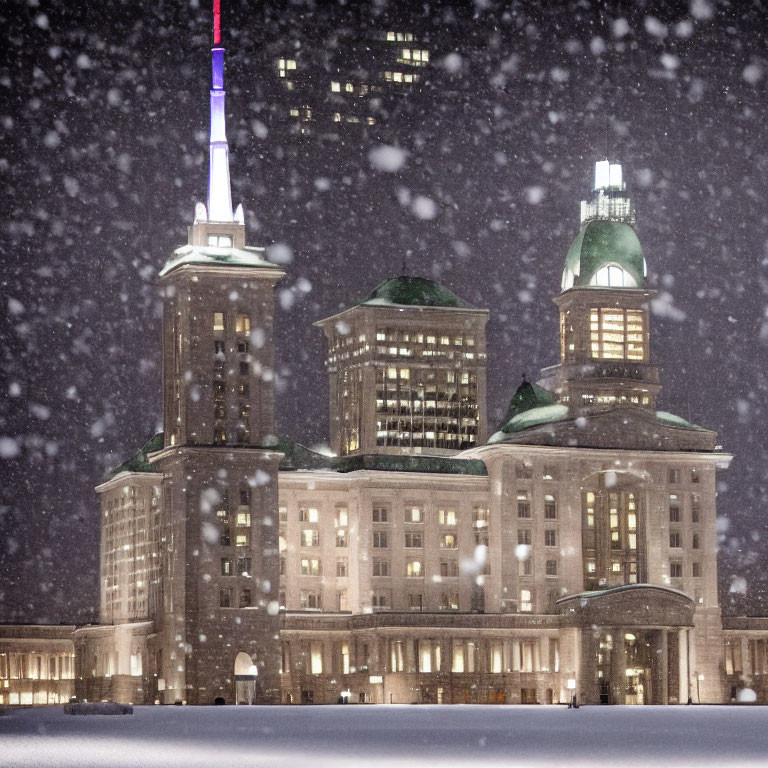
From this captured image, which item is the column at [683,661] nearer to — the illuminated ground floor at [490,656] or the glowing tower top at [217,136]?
the illuminated ground floor at [490,656]

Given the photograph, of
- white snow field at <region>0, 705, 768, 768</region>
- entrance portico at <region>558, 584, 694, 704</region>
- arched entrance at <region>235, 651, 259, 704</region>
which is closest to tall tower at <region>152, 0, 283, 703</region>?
arched entrance at <region>235, 651, 259, 704</region>

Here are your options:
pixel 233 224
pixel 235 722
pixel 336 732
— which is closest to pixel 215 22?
pixel 233 224

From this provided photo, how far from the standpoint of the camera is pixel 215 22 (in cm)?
19062

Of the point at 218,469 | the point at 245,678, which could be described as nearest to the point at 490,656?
the point at 245,678

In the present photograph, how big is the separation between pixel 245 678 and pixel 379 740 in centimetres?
9389

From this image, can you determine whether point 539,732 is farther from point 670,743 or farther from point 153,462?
point 153,462

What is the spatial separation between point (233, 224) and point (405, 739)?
115 meters

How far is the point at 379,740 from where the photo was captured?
89.1m

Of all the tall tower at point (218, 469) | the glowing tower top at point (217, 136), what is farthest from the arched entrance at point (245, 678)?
the glowing tower top at point (217, 136)

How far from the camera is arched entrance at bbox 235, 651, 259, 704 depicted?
180125mm

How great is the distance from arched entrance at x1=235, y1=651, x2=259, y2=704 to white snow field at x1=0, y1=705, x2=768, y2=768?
54582 millimetres

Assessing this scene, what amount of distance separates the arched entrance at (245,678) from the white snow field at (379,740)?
54582 mm

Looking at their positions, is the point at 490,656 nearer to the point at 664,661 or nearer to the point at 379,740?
the point at 664,661

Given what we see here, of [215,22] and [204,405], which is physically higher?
[215,22]
